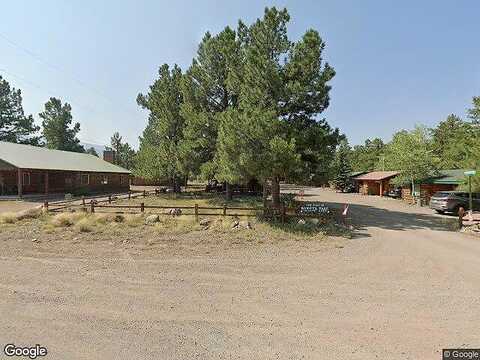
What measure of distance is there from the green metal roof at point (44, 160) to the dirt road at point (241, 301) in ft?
77.0

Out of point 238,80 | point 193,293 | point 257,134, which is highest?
point 238,80

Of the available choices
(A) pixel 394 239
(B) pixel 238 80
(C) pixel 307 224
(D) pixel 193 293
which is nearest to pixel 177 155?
(B) pixel 238 80

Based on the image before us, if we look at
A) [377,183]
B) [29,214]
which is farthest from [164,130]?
[377,183]

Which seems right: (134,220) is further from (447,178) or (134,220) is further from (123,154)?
(123,154)

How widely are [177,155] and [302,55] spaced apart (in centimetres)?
1689

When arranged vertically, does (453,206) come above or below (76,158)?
below

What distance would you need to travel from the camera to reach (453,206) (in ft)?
79.9

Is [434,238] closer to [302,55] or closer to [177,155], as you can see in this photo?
[302,55]

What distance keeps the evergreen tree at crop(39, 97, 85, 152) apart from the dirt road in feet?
207

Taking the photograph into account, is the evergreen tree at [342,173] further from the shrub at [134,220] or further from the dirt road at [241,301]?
the dirt road at [241,301]

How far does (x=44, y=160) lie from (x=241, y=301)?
123 ft

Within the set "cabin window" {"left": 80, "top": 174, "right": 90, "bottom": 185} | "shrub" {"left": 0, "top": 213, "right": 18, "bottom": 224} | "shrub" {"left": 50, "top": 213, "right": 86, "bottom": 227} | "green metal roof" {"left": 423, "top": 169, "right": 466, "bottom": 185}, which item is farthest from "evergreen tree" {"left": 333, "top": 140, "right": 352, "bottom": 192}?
"shrub" {"left": 0, "top": 213, "right": 18, "bottom": 224}

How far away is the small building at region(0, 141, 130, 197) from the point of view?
33219mm

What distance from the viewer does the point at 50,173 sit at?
1491 inches
